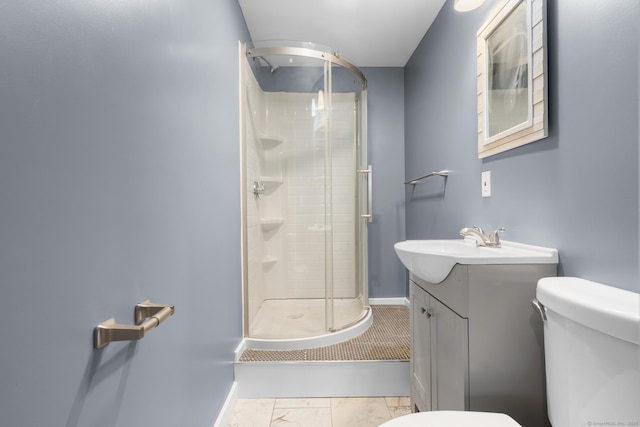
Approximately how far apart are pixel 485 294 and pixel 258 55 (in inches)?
76.4

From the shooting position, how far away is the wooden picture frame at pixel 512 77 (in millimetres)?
1179

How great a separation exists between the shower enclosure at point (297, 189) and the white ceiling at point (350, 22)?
25 cm

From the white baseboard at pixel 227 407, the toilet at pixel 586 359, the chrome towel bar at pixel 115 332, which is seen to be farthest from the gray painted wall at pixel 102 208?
the toilet at pixel 586 359

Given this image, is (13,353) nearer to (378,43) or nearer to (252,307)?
(252,307)

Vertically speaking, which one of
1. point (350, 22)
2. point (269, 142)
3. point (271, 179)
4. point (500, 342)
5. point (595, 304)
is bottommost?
point (500, 342)

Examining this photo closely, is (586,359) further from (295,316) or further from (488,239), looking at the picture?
(295,316)

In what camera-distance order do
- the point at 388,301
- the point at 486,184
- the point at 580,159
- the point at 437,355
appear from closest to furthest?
the point at 580,159 < the point at 437,355 < the point at 486,184 < the point at 388,301

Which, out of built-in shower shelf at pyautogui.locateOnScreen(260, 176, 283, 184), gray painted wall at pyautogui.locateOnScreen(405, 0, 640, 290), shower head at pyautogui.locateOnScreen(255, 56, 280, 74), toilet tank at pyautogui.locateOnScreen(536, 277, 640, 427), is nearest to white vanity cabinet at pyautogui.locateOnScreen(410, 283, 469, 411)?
toilet tank at pyautogui.locateOnScreen(536, 277, 640, 427)

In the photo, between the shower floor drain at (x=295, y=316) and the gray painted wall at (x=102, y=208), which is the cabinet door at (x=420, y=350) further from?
the gray painted wall at (x=102, y=208)

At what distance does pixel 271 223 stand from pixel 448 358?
1465 mm

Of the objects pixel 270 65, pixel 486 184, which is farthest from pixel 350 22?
pixel 486 184

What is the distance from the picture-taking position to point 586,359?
2.51 ft

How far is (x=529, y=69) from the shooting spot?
4.04 feet

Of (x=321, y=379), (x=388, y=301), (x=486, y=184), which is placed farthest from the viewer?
(x=388, y=301)
